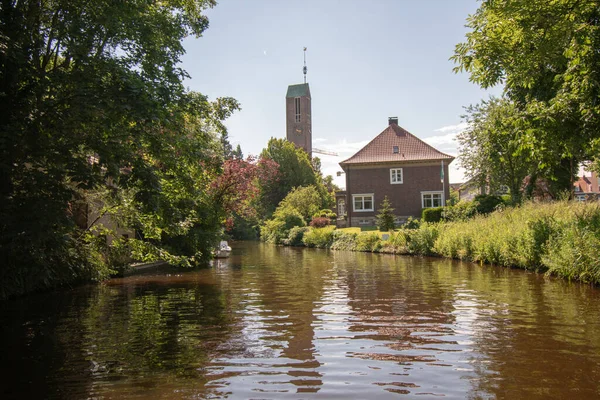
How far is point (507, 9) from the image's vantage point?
12203 mm

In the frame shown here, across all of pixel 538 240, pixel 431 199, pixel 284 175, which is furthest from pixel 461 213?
pixel 284 175

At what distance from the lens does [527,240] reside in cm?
1573

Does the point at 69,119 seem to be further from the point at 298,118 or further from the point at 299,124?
the point at 298,118

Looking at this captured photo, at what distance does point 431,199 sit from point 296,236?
40.7 feet

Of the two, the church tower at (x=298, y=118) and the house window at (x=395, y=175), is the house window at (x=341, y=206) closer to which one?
the house window at (x=395, y=175)

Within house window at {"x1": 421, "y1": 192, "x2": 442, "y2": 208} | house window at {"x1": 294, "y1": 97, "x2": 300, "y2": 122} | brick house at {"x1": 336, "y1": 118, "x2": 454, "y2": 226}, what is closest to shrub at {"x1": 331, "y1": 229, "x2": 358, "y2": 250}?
brick house at {"x1": 336, "y1": 118, "x2": 454, "y2": 226}

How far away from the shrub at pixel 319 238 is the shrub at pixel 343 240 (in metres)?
0.84

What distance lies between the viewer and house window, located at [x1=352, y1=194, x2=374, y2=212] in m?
42.0

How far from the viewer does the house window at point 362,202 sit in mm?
42000

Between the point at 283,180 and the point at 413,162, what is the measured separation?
2652 cm

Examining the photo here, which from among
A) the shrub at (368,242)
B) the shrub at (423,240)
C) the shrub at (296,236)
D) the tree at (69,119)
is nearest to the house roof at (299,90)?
the shrub at (296,236)

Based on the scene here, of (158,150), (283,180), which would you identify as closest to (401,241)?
(158,150)

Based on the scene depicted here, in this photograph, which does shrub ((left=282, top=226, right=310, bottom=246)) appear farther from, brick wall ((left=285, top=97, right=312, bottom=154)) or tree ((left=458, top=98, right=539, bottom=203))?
brick wall ((left=285, top=97, right=312, bottom=154))

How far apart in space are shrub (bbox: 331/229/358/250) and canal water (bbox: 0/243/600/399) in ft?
60.6
